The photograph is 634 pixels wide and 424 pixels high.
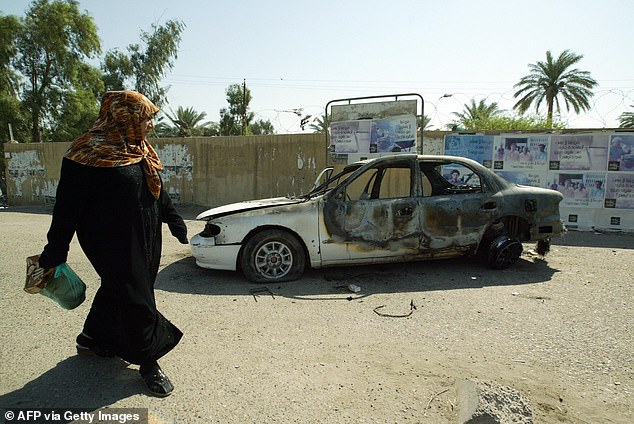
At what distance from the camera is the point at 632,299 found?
168 inches

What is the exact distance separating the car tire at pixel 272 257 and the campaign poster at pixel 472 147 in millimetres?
5779

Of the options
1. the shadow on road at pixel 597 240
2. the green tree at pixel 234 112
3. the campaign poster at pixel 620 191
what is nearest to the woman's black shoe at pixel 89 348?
the shadow on road at pixel 597 240

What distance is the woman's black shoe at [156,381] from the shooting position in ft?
8.00

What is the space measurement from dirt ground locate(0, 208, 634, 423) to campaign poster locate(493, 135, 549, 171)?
402cm

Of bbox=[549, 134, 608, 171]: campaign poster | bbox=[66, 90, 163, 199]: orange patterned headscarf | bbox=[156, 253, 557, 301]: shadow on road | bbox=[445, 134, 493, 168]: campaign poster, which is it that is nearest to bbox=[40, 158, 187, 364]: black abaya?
bbox=[66, 90, 163, 199]: orange patterned headscarf

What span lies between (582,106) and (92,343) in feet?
108

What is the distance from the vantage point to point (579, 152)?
8.42 metres

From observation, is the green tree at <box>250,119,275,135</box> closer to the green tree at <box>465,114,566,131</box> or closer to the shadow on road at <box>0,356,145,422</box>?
the green tree at <box>465,114,566,131</box>

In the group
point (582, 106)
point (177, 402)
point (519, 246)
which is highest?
point (582, 106)

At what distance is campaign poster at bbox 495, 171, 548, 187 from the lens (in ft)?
28.6

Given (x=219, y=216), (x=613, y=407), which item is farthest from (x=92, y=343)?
(x=613, y=407)

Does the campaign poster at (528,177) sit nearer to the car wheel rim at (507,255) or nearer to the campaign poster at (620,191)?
the campaign poster at (620,191)

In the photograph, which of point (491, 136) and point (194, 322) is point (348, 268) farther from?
point (491, 136)

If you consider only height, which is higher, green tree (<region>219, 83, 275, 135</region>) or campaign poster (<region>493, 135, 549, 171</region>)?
green tree (<region>219, 83, 275, 135</region>)
